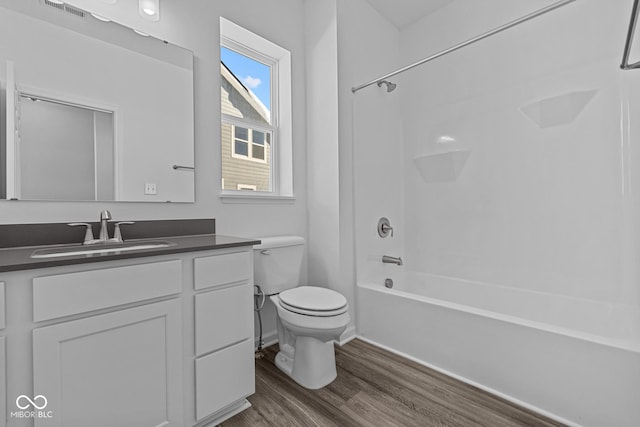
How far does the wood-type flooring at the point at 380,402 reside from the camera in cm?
138

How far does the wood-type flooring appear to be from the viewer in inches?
54.4

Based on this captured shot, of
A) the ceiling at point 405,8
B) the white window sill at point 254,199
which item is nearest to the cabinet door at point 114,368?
the white window sill at point 254,199

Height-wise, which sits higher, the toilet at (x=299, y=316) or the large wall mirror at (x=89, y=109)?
the large wall mirror at (x=89, y=109)

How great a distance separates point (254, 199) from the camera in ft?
6.77

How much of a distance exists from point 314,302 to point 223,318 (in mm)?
535

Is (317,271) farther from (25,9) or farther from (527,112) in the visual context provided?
(25,9)

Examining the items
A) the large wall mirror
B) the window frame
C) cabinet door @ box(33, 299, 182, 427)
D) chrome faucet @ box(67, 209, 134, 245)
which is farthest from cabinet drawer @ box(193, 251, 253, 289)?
the window frame

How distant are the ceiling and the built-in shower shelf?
1.25m

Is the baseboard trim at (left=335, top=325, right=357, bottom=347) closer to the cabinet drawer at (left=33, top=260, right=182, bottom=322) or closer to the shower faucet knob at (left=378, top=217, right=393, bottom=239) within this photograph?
the shower faucet knob at (left=378, top=217, right=393, bottom=239)

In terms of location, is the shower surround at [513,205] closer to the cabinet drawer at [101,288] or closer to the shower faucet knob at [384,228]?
the shower faucet knob at [384,228]

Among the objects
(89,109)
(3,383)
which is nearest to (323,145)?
(89,109)

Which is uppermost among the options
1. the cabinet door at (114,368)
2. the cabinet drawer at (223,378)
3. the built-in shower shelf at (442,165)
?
the built-in shower shelf at (442,165)

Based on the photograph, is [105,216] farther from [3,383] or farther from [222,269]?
[3,383]

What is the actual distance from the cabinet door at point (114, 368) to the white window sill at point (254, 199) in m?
0.86
